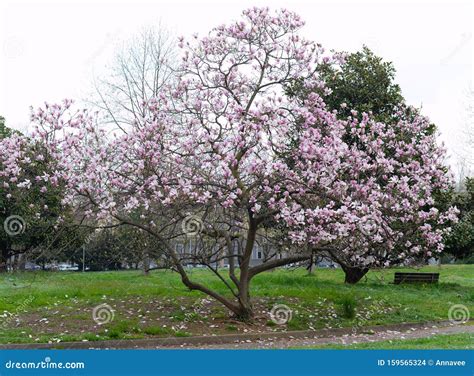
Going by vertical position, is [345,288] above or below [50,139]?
below

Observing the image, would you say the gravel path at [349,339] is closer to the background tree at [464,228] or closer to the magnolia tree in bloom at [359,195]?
the magnolia tree in bloom at [359,195]

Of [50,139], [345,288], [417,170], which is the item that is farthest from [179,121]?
[345,288]

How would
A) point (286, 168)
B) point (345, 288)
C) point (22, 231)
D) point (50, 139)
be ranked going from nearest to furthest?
point (286, 168), point (50, 139), point (345, 288), point (22, 231)

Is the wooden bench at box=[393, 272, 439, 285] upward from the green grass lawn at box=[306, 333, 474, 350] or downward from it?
upward

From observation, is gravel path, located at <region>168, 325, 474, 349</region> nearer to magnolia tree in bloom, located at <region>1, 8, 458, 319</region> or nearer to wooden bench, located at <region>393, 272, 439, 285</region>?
magnolia tree in bloom, located at <region>1, 8, 458, 319</region>

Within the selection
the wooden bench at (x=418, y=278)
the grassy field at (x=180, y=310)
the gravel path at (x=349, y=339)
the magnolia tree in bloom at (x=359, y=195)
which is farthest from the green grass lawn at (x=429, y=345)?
the wooden bench at (x=418, y=278)

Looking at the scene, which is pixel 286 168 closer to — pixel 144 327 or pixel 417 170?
pixel 417 170

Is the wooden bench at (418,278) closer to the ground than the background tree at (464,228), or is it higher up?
closer to the ground

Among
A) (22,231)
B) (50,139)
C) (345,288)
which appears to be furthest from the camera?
(22,231)

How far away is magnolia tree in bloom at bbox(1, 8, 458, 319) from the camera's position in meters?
10.7

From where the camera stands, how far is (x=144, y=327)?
1082 centimetres

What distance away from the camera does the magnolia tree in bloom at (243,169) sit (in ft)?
35.0

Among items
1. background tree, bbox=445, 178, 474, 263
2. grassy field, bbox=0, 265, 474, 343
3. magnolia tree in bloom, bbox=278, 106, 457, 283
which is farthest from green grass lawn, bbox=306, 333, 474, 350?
background tree, bbox=445, 178, 474, 263

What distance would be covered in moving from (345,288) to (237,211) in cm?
712
